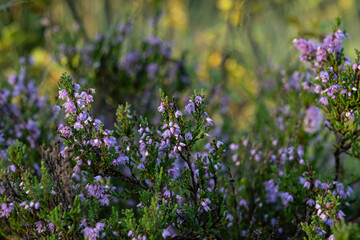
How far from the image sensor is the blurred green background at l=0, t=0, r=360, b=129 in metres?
4.31

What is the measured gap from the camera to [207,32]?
7000 millimetres

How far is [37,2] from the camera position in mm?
4020

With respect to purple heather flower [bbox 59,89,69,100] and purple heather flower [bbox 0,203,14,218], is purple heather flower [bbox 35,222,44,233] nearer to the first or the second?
purple heather flower [bbox 0,203,14,218]

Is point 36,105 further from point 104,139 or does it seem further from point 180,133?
point 180,133

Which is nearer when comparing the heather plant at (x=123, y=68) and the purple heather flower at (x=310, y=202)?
the purple heather flower at (x=310, y=202)

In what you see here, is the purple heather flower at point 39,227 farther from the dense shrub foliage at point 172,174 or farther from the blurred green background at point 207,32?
the blurred green background at point 207,32

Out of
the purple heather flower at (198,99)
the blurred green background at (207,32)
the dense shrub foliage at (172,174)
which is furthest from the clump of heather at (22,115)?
the purple heather flower at (198,99)

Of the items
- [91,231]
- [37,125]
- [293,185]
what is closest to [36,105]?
[37,125]

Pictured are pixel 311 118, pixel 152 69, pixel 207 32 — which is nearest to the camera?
pixel 311 118

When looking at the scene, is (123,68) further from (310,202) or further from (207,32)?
(207,32)

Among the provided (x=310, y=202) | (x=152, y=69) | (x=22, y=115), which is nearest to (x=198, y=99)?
(x=310, y=202)

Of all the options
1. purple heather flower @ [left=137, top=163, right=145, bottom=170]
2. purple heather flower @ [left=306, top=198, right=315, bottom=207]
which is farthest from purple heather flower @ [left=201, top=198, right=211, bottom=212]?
purple heather flower @ [left=306, top=198, right=315, bottom=207]

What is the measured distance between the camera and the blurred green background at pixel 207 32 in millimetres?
4312

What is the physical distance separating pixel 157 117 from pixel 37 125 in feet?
4.31
